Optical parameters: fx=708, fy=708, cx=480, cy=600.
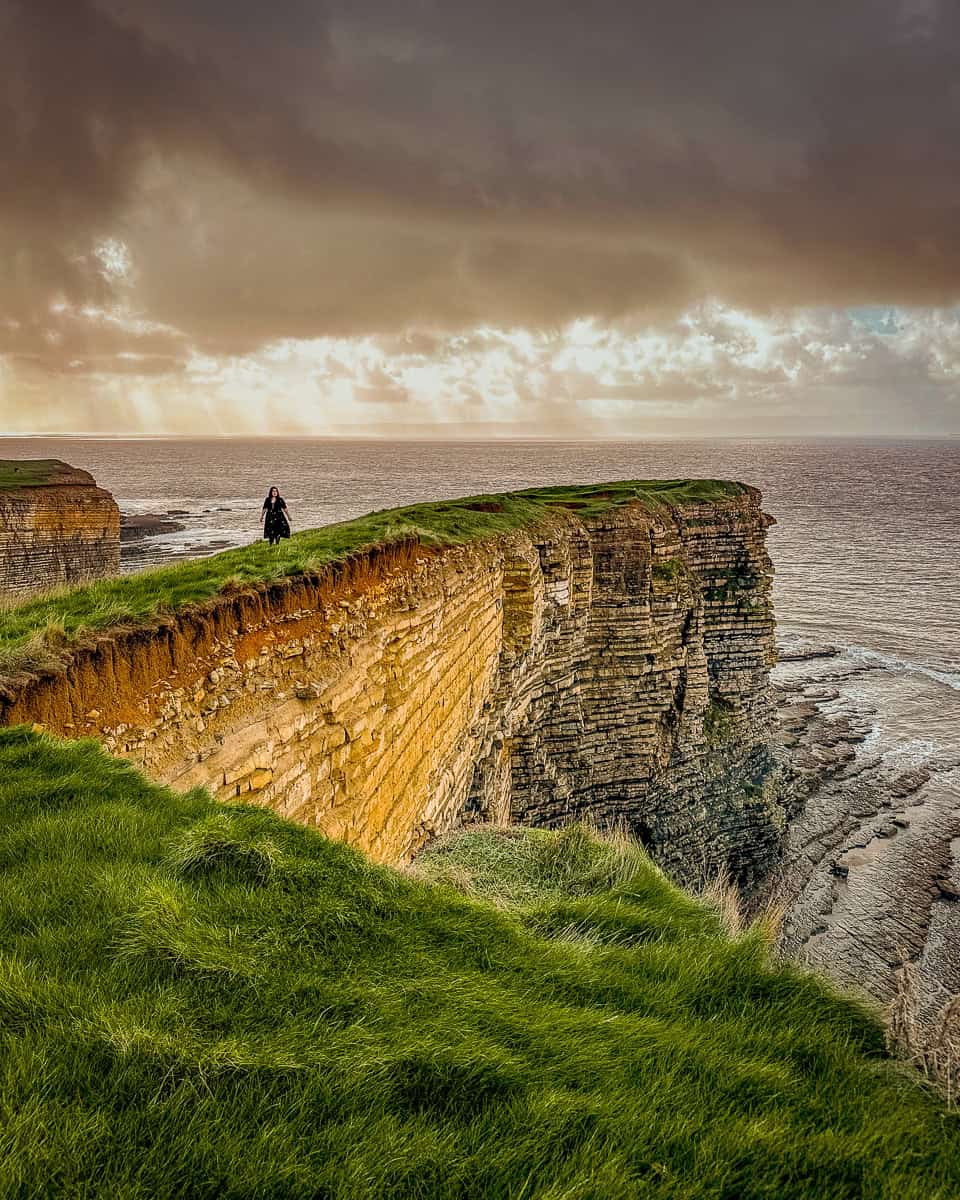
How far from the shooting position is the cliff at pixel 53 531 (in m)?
27.3

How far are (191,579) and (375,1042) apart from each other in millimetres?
7456

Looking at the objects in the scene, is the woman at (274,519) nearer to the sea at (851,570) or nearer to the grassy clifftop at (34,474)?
the grassy clifftop at (34,474)

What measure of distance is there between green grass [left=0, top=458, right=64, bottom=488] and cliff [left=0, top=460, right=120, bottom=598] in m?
0.04

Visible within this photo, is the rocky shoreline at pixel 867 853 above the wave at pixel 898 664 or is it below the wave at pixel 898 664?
below

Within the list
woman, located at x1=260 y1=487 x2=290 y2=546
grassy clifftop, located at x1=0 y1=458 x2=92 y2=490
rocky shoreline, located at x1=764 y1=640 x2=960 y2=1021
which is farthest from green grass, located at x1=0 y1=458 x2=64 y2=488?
rocky shoreline, located at x1=764 y1=640 x2=960 y2=1021

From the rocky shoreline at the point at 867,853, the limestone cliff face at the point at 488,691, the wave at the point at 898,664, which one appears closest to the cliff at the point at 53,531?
the limestone cliff face at the point at 488,691

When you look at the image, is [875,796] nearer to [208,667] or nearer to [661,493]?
[661,493]

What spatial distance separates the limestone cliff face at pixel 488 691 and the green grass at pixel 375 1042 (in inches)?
97.5

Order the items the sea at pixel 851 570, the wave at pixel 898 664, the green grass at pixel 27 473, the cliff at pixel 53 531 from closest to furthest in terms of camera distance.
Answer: the cliff at pixel 53 531 < the green grass at pixel 27 473 < the sea at pixel 851 570 < the wave at pixel 898 664

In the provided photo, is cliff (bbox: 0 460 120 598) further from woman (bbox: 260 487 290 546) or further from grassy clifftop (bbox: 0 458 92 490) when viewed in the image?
woman (bbox: 260 487 290 546)

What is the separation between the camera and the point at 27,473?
3334cm

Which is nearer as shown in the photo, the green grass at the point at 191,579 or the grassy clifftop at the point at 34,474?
the green grass at the point at 191,579

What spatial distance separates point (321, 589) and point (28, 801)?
5.46 metres

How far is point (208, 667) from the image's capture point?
7695 millimetres
